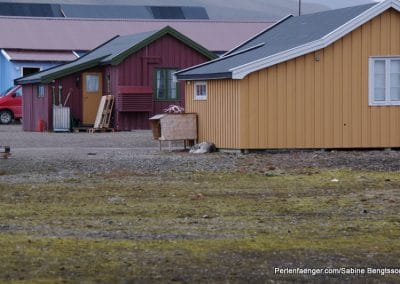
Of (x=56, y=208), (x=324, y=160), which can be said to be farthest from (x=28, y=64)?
(x=56, y=208)

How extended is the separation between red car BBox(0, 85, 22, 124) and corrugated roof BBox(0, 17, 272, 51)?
682 cm

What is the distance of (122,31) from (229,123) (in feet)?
123

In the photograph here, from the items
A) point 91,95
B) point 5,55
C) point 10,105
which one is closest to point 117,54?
point 91,95

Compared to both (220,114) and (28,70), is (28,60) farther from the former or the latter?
(220,114)

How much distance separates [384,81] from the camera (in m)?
25.5

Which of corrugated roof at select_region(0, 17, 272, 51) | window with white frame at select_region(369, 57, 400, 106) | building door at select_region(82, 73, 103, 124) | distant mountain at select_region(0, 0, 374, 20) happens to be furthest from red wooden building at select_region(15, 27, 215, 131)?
distant mountain at select_region(0, 0, 374, 20)

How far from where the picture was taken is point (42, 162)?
856 inches

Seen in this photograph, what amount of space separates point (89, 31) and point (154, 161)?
3962 centimetres

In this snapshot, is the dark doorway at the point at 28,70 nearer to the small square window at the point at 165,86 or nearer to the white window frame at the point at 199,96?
the small square window at the point at 165,86

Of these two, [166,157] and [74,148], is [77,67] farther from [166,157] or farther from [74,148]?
[166,157]

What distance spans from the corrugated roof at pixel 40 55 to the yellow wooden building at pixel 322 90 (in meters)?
31.4

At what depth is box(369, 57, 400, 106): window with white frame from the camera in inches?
1001

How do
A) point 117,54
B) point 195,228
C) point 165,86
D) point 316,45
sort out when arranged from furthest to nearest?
point 165,86, point 117,54, point 316,45, point 195,228

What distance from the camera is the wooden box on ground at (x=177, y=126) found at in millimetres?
26594
